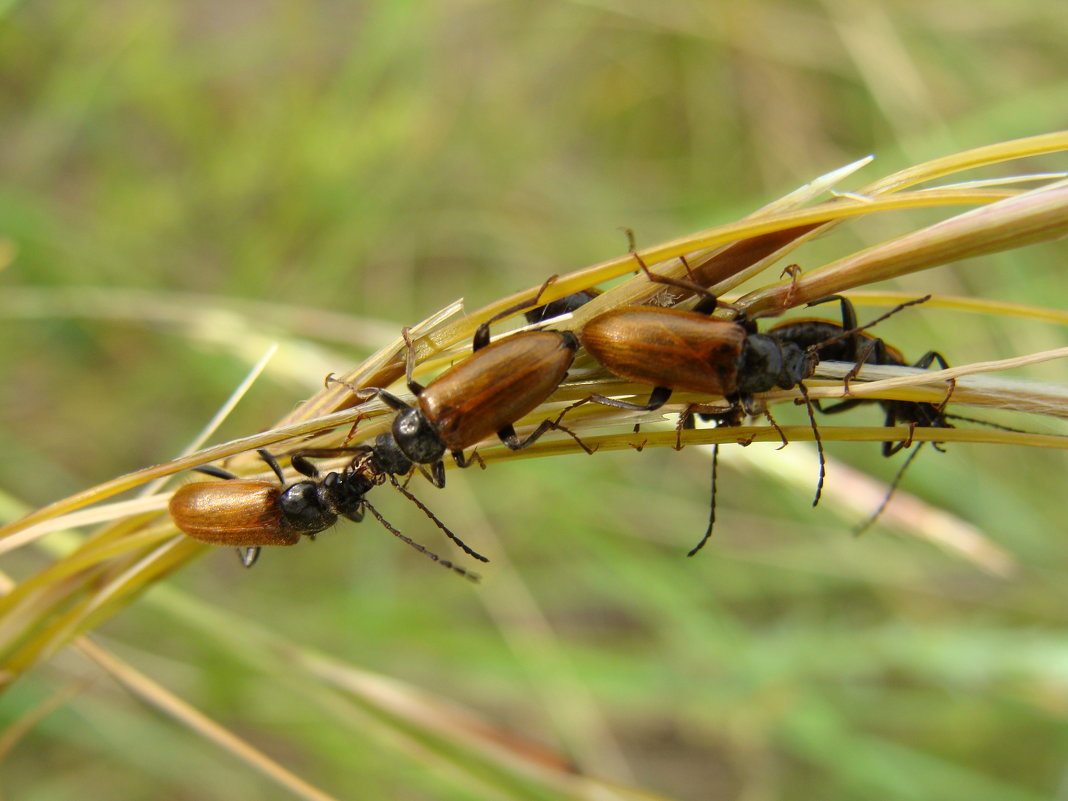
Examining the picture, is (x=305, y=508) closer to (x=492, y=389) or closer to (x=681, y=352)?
(x=492, y=389)

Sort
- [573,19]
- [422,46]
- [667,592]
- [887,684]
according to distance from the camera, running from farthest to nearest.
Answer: [573,19]
[422,46]
[887,684]
[667,592]

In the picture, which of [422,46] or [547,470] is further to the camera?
[422,46]

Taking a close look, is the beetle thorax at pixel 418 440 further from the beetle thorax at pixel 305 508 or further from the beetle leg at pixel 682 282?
the beetle leg at pixel 682 282

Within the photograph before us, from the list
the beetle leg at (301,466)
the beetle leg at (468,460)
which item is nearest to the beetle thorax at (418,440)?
the beetle leg at (468,460)

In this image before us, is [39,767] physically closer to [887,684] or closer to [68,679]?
[68,679]

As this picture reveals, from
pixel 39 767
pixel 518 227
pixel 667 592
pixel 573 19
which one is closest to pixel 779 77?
pixel 573 19

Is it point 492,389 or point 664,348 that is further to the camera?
point 492,389

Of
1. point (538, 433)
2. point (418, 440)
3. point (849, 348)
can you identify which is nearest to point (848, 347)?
point (849, 348)
